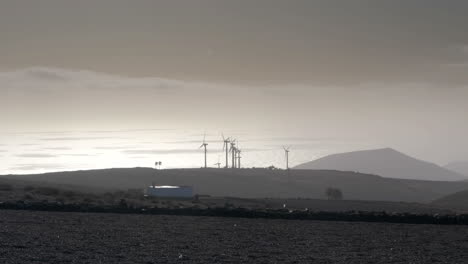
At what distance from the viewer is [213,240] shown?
3634 cm

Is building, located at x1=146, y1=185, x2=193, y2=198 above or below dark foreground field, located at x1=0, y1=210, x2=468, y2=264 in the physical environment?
above

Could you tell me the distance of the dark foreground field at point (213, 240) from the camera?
29609 mm

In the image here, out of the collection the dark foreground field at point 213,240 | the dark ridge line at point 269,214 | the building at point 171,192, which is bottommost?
the dark foreground field at point 213,240

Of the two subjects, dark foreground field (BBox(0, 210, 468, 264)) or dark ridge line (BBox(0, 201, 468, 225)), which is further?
dark ridge line (BBox(0, 201, 468, 225))

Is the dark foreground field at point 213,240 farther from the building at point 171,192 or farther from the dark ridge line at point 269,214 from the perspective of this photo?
the building at point 171,192

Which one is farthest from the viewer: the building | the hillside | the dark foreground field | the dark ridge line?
the hillside

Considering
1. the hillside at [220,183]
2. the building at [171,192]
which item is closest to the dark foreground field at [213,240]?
the building at [171,192]

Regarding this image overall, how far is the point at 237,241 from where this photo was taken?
118 ft

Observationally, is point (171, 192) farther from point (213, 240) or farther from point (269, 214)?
point (213, 240)

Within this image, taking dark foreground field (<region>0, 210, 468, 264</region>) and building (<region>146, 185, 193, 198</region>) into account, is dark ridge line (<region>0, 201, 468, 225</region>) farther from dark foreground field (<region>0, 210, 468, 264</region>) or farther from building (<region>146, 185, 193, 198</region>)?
building (<region>146, 185, 193, 198</region>)

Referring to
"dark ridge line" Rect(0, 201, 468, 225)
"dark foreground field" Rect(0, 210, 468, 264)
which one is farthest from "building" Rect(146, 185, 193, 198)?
"dark foreground field" Rect(0, 210, 468, 264)

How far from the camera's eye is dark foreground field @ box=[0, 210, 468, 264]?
29.6 m

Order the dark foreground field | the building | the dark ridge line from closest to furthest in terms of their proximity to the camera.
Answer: the dark foreground field
the dark ridge line
the building

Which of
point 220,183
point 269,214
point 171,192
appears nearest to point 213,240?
point 269,214
